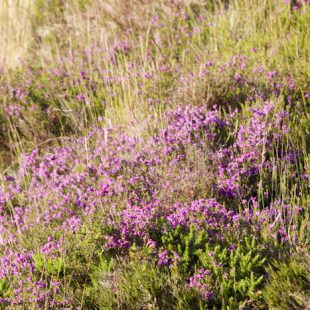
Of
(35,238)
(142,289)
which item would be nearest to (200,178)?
(142,289)

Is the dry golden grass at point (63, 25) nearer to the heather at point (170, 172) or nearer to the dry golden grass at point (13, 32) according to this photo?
the dry golden grass at point (13, 32)

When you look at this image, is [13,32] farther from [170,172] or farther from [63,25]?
[170,172]

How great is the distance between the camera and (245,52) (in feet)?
14.5

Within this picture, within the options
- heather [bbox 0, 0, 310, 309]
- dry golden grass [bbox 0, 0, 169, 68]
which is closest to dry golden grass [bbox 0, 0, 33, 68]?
dry golden grass [bbox 0, 0, 169, 68]

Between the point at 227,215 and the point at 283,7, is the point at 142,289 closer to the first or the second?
the point at 227,215

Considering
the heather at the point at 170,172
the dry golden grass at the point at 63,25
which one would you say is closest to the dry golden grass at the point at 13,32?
the dry golden grass at the point at 63,25

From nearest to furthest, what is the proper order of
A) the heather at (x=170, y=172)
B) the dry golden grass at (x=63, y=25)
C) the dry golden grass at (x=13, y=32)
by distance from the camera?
the heather at (x=170, y=172), the dry golden grass at (x=63, y=25), the dry golden grass at (x=13, y=32)

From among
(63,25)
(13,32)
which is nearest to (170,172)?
(63,25)

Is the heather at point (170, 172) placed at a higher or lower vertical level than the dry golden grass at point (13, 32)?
lower

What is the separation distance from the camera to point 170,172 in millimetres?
3229

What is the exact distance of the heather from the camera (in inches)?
99.6

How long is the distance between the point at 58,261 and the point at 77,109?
2.28 m

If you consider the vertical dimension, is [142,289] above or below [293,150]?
below

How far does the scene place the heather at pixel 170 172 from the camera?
2529mm
